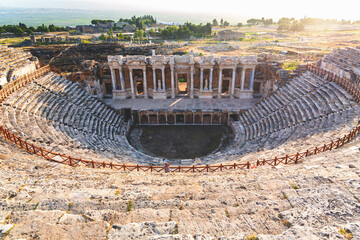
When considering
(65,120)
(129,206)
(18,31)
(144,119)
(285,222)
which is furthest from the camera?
(18,31)

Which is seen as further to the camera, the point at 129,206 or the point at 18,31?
the point at 18,31

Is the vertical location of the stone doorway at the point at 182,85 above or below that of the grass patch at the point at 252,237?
below

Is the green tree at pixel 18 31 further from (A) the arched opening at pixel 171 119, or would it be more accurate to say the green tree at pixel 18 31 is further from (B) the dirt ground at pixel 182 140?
(A) the arched opening at pixel 171 119

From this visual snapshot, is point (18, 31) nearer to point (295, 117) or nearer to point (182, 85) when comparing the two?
point (182, 85)

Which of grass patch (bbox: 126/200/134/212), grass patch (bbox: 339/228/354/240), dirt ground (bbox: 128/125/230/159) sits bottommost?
dirt ground (bbox: 128/125/230/159)

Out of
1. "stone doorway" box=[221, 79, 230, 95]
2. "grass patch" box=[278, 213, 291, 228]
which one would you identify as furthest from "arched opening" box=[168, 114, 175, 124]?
"grass patch" box=[278, 213, 291, 228]

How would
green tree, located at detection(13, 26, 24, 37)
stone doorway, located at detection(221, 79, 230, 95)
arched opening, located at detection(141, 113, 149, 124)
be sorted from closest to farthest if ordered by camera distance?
arched opening, located at detection(141, 113, 149, 124) → stone doorway, located at detection(221, 79, 230, 95) → green tree, located at detection(13, 26, 24, 37)

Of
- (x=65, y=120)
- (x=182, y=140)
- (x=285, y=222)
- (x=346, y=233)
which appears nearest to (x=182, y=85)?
(x=182, y=140)

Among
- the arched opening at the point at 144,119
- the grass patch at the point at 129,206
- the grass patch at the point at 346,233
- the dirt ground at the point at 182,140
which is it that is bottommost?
the dirt ground at the point at 182,140

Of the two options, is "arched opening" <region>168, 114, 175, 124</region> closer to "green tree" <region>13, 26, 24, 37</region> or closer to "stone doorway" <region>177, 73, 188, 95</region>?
"stone doorway" <region>177, 73, 188, 95</region>

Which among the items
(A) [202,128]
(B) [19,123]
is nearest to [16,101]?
(B) [19,123]

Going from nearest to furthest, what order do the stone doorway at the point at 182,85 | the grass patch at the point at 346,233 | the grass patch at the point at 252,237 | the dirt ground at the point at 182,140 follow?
1. the grass patch at the point at 346,233
2. the grass patch at the point at 252,237
3. the dirt ground at the point at 182,140
4. the stone doorway at the point at 182,85

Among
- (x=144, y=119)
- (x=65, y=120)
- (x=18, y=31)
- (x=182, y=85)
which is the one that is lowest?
(x=144, y=119)

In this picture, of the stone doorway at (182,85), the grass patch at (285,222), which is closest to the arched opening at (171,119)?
the stone doorway at (182,85)
